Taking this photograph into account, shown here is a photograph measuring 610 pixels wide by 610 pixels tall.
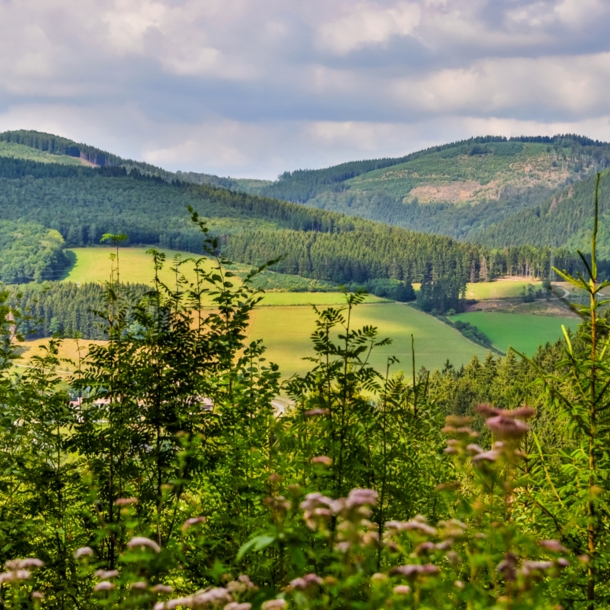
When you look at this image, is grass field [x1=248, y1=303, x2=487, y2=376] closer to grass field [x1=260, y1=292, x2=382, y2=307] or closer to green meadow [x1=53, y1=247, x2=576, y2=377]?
green meadow [x1=53, y1=247, x2=576, y2=377]

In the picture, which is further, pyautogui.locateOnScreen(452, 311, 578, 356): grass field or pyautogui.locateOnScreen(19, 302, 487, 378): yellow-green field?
pyautogui.locateOnScreen(452, 311, 578, 356): grass field

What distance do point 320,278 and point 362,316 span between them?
47598mm

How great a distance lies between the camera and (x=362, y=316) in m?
144

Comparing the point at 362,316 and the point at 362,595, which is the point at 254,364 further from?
the point at 362,316

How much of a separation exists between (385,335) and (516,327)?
6866 centimetres

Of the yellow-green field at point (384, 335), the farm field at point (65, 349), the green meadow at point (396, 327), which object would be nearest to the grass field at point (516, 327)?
the green meadow at point (396, 327)

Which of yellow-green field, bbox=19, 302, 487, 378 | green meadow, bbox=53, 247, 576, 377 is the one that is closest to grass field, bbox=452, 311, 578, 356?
green meadow, bbox=53, 247, 576, 377

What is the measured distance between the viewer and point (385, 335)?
3878 inches

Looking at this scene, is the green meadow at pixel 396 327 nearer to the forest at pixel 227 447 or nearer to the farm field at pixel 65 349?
the farm field at pixel 65 349

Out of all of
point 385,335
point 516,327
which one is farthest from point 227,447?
point 516,327

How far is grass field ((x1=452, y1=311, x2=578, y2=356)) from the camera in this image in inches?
5812

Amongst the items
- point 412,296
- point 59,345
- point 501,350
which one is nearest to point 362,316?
point 501,350

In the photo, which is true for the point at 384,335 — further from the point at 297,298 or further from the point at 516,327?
the point at 516,327

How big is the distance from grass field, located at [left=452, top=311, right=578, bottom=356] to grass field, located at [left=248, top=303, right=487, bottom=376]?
9.06m
